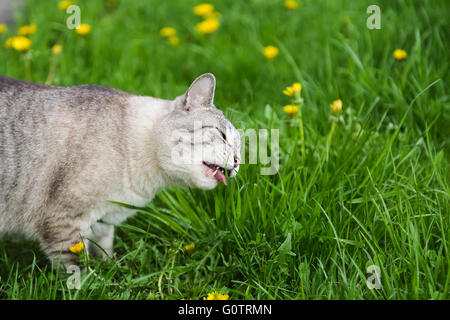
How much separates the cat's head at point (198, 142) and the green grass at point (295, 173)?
0.19m

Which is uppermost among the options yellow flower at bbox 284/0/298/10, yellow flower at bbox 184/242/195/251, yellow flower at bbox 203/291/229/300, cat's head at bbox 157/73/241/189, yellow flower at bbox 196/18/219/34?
yellow flower at bbox 284/0/298/10

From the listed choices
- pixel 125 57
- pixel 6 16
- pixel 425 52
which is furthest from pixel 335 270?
pixel 6 16

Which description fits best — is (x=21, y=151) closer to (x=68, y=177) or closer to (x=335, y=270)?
(x=68, y=177)

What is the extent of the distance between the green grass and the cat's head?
19cm

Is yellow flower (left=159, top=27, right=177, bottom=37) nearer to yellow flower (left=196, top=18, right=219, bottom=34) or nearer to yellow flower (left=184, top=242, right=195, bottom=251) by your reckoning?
yellow flower (left=196, top=18, right=219, bottom=34)

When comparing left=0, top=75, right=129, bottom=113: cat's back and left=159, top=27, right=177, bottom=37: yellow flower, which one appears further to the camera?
left=159, top=27, right=177, bottom=37: yellow flower

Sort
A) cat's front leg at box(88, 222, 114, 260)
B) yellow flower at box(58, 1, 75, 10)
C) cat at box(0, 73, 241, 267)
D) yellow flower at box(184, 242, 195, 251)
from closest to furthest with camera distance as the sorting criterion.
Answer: cat at box(0, 73, 241, 267) → yellow flower at box(184, 242, 195, 251) → cat's front leg at box(88, 222, 114, 260) → yellow flower at box(58, 1, 75, 10)

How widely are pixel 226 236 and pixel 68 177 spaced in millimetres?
813

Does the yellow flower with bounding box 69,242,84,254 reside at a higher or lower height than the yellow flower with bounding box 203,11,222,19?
lower

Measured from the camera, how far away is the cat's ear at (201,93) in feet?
8.18

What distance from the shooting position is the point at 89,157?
242 centimetres

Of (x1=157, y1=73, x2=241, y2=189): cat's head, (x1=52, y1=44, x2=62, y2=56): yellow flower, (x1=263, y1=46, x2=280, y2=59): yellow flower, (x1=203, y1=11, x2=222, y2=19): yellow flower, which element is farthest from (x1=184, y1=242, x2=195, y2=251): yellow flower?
(x1=203, y1=11, x2=222, y2=19): yellow flower

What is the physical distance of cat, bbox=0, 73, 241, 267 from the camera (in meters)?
2.42

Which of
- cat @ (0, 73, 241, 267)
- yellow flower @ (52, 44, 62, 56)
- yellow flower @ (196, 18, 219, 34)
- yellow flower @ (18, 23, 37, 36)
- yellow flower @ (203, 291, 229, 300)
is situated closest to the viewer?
yellow flower @ (203, 291, 229, 300)
